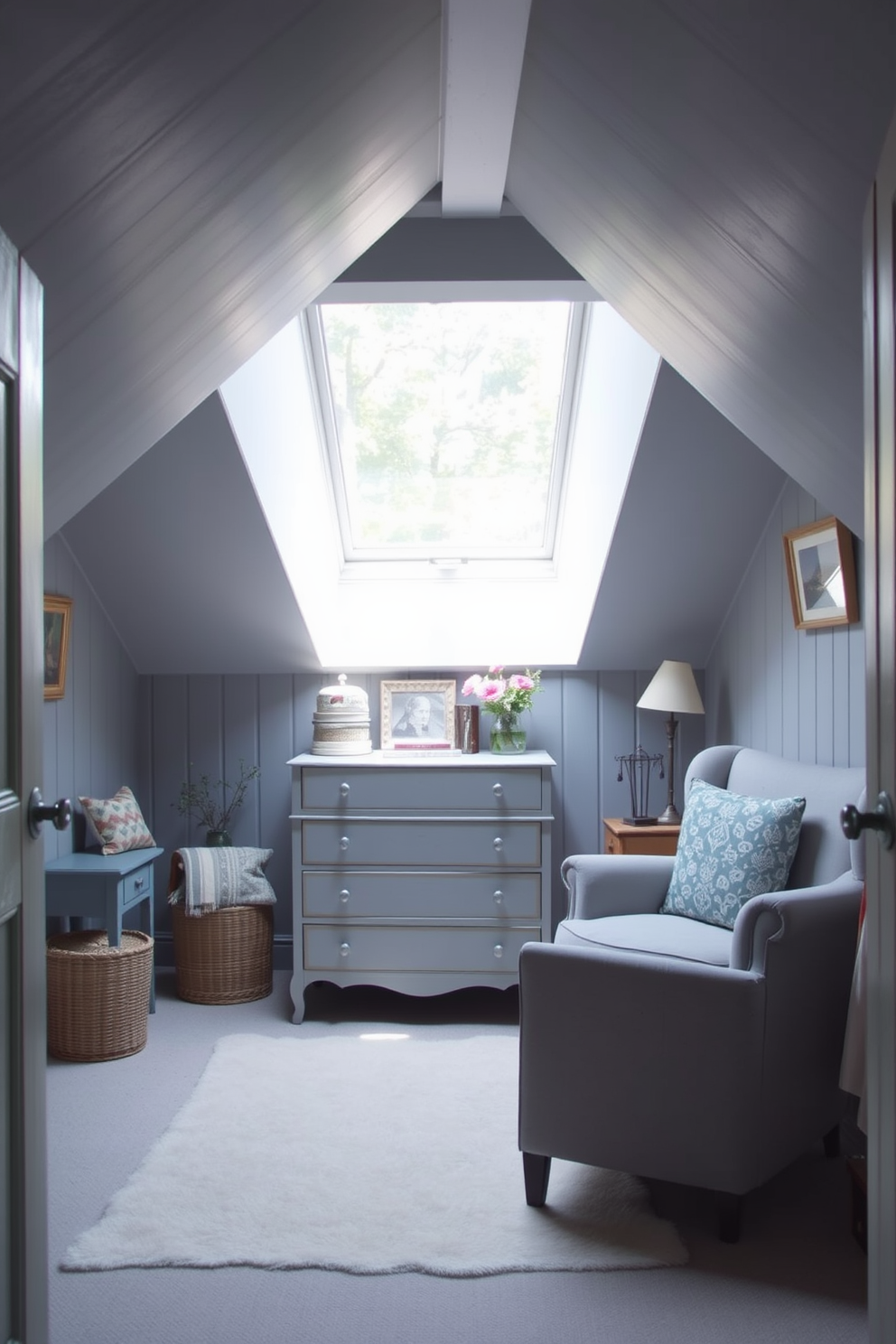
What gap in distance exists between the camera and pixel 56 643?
379cm

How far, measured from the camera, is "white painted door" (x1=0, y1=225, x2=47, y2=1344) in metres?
1.50

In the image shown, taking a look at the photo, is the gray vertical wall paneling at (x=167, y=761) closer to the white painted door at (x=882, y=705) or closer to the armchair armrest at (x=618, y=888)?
the armchair armrest at (x=618, y=888)

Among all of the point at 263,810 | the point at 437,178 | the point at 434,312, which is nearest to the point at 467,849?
the point at 263,810

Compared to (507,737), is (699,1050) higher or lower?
lower

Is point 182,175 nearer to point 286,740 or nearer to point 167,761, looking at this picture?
point 286,740

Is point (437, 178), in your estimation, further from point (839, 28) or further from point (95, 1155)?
point (95, 1155)

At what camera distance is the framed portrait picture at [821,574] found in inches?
118

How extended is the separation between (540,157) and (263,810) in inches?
116

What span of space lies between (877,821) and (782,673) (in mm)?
2275

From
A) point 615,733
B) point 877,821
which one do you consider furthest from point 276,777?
point 877,821

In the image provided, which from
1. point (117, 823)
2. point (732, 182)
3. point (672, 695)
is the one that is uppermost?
point (732, 182)

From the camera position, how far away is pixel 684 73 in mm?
1618

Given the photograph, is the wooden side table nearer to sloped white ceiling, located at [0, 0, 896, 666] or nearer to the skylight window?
the skylight window

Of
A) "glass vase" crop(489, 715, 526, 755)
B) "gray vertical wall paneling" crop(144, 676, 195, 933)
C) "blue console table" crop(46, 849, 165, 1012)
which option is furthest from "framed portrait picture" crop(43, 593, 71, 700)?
"glass vase" crop(489, 715, 526, 755)
